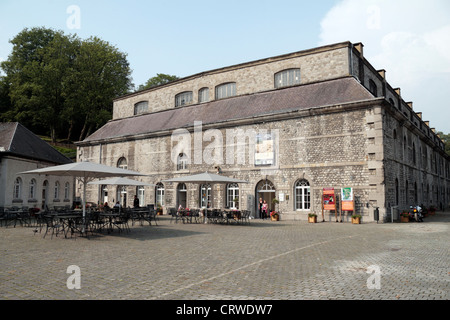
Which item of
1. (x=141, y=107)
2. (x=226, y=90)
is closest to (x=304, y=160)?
(x=226, y=90)

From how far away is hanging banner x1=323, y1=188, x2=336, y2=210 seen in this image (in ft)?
58.5

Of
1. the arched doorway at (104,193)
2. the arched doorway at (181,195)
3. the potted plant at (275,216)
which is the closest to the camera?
the potted plant at (275,216)

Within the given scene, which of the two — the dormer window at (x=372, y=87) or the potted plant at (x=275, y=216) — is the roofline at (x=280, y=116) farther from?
the dormer window at (x=372, y=87)

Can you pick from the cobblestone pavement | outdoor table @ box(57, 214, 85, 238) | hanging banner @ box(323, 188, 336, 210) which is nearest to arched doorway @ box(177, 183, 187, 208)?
hanging banner @ box(323, 188, 336, 210)

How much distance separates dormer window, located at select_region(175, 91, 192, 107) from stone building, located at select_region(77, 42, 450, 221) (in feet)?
0.29

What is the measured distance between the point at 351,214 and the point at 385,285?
42.4ft

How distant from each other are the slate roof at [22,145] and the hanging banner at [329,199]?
19235 millimetres

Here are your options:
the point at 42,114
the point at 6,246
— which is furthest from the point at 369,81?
the point at 42,114

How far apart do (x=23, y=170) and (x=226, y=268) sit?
68.2 ft

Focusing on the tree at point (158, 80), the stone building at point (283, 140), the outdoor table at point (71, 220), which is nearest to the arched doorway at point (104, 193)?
the stone building at point (283, 140)

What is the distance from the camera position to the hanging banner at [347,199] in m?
17.4

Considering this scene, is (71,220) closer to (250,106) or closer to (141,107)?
(250,106)

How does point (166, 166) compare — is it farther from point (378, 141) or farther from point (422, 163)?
point (422, 163)

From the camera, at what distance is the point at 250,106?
2284 cm
